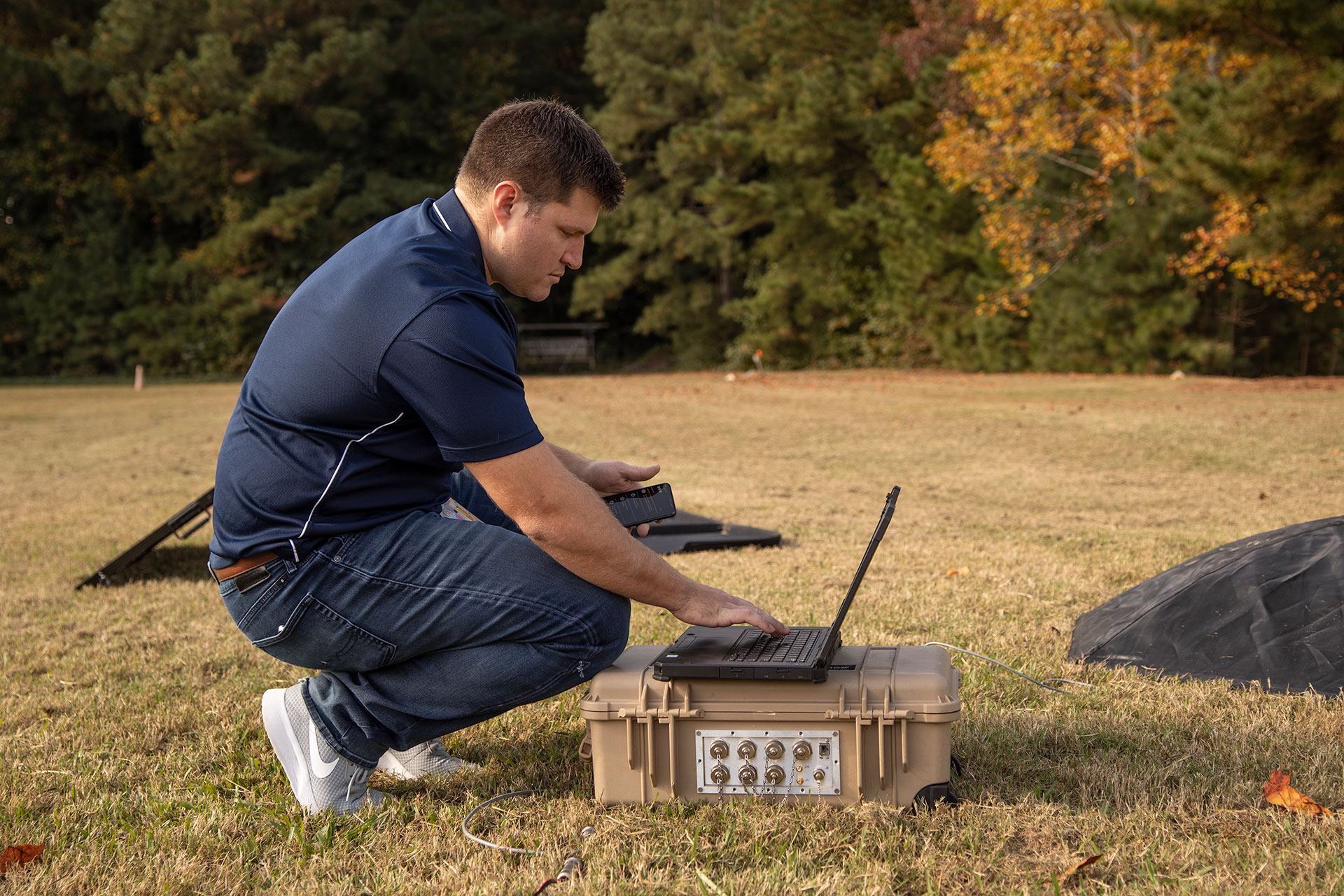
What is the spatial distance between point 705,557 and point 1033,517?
233 cm

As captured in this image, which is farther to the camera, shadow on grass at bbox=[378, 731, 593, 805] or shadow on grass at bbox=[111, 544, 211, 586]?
shadow on grass at bbox=[111, 544, 211, 586]

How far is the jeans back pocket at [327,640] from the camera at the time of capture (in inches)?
95.3

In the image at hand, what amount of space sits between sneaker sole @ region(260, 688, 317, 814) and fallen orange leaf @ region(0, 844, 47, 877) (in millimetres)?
529

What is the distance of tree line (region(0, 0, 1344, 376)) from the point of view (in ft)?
62.6

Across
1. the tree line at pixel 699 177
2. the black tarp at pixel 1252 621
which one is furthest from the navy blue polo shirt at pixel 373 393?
the tree line at pixel 699 177

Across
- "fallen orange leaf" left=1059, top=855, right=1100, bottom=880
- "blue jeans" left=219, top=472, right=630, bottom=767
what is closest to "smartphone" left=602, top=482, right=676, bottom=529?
"blue jeans" left=219, top=472, right=630, bottom=767

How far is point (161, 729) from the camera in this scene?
3.18m

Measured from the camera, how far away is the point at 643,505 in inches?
108

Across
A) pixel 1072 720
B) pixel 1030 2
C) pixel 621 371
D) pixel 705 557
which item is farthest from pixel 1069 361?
pixel 1072 720

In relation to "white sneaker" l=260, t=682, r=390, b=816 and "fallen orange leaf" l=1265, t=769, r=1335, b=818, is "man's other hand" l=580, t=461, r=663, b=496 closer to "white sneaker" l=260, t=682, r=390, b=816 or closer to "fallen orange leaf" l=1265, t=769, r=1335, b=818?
"white sneaker" l=260, t=682, r=390, b=816

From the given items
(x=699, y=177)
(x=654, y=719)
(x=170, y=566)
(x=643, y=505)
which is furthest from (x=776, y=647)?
(x=699, y=177)

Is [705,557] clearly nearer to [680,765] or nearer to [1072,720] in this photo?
[1072,720]

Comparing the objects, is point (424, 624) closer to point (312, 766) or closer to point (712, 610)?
point (312, 766)

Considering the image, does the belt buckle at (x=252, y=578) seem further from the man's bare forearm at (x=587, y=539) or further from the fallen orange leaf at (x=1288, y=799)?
the fallen orange leaf at (x=1288, y=799)
